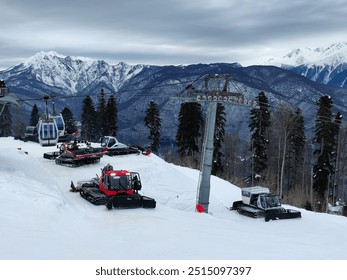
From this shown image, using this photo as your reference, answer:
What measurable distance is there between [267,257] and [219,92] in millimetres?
14710

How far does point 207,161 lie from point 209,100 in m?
4.07

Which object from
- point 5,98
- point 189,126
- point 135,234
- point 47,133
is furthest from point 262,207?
point 189,126

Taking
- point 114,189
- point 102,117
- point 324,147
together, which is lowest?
point 114,189

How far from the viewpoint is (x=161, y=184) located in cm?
3300

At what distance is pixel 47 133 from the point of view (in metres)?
40.6

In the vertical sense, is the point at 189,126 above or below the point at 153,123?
above

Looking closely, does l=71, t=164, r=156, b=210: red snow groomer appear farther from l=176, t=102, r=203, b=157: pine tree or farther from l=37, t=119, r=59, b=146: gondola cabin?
l=176, t=102, r=203, b=157: pine tree

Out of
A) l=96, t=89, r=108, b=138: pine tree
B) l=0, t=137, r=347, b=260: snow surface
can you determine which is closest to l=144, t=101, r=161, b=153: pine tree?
l=96, t=89, r=108, b=138: pine tree

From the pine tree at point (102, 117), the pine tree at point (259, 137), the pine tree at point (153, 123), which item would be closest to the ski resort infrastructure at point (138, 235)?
the pine tree at point (259, 137)

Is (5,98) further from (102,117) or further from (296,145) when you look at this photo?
(102,117)

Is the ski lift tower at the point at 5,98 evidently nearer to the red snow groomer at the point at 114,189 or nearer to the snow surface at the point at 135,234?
the snow surface at the point at 135,234

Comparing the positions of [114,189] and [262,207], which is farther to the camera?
[262,207]
